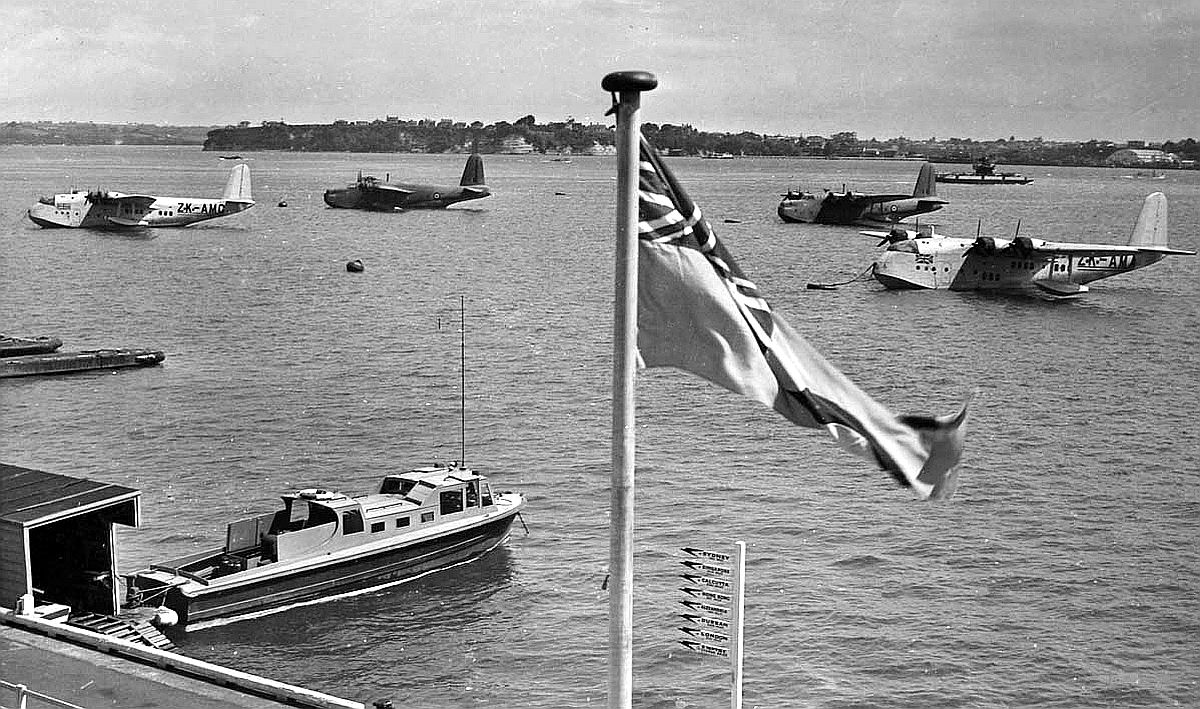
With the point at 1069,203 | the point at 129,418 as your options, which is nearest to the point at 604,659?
the point at 129,418

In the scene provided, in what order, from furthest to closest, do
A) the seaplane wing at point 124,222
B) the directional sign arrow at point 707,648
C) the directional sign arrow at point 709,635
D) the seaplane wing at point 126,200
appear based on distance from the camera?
the seaplane wing at point 126,200 → the seaplane wing at point 124,222 → the directional sign arrow at point 709,635 → the directional sign arrow at point 707,648

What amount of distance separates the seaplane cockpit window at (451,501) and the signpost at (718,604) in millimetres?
18053

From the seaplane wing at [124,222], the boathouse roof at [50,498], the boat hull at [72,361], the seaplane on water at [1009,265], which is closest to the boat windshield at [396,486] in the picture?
the boathouse roof at [50,498]

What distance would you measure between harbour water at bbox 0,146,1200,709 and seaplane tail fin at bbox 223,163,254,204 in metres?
47.4

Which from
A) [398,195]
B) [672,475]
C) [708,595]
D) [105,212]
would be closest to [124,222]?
[105,212]

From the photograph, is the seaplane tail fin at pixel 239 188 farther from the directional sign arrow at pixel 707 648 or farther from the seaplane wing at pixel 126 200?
the directional sign arrow at pixel 707 648

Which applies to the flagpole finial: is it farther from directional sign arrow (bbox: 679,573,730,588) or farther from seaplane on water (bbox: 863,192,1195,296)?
seaplane on water (bbox: 863,192,1195,296)

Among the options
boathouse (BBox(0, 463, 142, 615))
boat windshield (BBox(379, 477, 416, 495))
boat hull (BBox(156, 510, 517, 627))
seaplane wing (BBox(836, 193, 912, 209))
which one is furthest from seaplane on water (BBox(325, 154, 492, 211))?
boathouse (BBox(0, 463, 142, 615))

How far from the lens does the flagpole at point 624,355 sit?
670 cm

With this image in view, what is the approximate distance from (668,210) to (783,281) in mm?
77256

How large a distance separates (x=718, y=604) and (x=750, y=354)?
12.2ft

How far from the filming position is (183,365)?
54312 mm

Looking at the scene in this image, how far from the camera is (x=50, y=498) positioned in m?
19.1

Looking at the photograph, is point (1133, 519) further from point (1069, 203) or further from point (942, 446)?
point (1069, 203)
